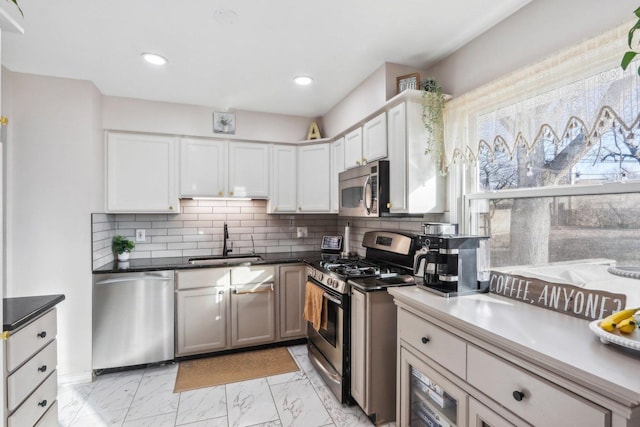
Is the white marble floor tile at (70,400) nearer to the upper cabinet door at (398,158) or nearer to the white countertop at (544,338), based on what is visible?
the white countertop at (544,338)

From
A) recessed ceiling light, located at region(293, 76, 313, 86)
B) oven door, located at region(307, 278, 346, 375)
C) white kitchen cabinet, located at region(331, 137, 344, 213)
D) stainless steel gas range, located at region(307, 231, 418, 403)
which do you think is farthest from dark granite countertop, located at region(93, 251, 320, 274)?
recessed ceiling light, located at region(293, 76, 313, 86)

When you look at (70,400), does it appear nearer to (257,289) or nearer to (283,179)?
(257,289)

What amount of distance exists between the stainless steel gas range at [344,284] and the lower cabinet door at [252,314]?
51 cm

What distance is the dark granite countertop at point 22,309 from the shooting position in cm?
141

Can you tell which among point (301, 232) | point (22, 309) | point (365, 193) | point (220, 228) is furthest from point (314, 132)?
point (22, 309)

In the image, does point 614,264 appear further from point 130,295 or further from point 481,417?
point 130,295

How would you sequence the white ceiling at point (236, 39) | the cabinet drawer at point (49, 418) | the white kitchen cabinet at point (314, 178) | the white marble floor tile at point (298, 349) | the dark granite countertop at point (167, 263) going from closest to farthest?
1. the cabinet drawer at point (49, 418)
2. the white ceiling at point (236, 39)
3. the dark granite countertop at point (167, 263)
4. the white marble floor tile at point (298, 349)
5. the white kitchen cabinet at point (314, 178)

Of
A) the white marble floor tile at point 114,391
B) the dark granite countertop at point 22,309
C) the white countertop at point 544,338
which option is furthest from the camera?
the white marble floor tile at point 114,391

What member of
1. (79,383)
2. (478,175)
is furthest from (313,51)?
(79,383)

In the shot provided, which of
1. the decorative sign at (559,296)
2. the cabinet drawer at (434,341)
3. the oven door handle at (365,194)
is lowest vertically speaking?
the cabinet drawer at (434,341)

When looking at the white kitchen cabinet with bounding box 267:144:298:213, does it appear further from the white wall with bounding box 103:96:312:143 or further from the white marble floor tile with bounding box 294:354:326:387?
the white marble floor tile with bounding box 294:354:326:387

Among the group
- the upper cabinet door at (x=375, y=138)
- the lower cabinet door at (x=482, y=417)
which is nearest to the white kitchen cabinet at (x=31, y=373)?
the lower cabinet door at (x=482, y=417)

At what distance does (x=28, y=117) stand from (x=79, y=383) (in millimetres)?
2164

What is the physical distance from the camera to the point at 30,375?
5.12 ft
